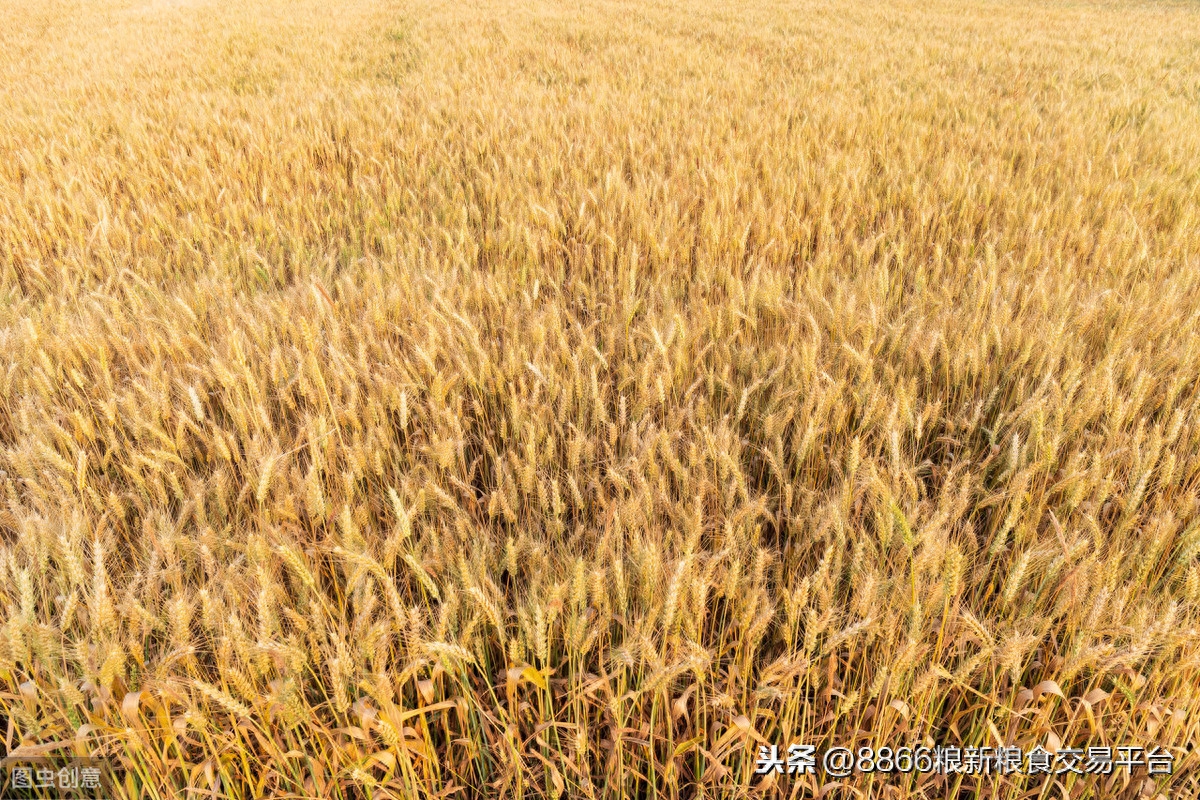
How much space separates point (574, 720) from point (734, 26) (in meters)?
8.41

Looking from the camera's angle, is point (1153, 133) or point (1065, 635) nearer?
point (1065, 635)

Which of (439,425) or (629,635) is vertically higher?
(439,425)

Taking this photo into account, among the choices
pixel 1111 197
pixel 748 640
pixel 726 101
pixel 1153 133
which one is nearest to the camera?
Answer: pixel 748 640

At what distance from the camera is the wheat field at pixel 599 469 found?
0.89m

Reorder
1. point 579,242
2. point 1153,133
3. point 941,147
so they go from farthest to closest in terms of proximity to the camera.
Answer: point 1153,133
point 941,147
point 579,242

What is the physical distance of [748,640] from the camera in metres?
0.89

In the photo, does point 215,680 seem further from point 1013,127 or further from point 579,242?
point 1013,127

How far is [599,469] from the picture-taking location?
1.27 m

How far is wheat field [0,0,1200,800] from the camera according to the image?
0.89 m

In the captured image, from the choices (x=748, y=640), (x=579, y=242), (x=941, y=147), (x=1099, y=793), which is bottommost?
(x=1099, y=793)

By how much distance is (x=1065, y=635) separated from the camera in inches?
37.7

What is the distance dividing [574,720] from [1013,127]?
4.03m

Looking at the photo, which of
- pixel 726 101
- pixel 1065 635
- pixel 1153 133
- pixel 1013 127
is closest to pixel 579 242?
pixel 1065 635

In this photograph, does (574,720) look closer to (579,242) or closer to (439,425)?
(439,425)
